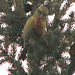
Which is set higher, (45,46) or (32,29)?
(32,29)

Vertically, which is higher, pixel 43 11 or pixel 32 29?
pixel 43 11

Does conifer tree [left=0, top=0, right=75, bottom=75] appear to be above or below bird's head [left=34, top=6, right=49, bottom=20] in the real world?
below

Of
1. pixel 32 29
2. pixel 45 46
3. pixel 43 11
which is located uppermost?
pixel 43 11

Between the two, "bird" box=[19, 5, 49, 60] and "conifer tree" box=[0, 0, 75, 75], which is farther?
"bird" box=[19, 5, 49, 60]

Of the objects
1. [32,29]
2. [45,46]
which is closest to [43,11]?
[32,29]

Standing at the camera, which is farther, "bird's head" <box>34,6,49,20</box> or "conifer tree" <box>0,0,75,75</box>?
"bird's head" <box>34,6,49,20</box>

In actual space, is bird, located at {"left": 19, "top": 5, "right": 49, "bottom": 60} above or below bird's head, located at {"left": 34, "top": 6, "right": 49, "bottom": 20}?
below

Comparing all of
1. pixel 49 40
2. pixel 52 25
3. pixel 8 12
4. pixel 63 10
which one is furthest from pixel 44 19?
pixel 49 40

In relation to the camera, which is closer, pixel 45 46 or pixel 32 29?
pixel 45 46

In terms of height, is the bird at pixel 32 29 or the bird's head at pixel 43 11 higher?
the bird's head at pixel 43 11

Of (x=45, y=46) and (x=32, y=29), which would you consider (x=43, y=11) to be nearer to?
(x=32, y=29)

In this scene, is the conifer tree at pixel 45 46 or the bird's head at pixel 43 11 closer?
the conifer tree at pixel 45 46

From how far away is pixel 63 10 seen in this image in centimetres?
185

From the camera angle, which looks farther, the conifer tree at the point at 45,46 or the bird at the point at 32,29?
the bird at the point at 32,29
